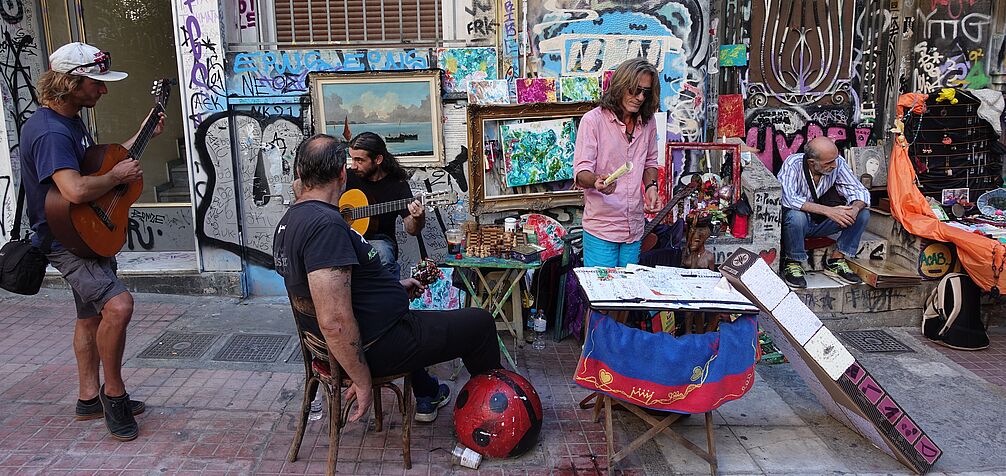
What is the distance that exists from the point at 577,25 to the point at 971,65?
12.6 ft

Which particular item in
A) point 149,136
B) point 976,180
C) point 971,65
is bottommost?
point 976,180

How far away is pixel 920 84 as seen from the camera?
6121 millimetres

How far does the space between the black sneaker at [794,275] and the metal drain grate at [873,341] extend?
50 cm

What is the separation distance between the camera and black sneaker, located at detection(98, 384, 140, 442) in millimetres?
3344

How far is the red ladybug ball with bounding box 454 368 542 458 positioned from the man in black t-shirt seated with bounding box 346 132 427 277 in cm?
140

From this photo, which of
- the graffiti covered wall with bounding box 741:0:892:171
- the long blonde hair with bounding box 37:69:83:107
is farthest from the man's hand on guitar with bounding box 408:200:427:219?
the graffiti covered wall with bounding box 741:0:892:171

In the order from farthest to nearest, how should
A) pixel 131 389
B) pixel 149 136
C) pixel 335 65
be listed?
pixel 335 65 → pixel 131 389 → pixel 149 136

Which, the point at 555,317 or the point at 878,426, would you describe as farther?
the point at 555,317

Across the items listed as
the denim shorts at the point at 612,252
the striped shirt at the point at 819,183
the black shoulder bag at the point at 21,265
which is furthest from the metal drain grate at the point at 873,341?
the black shoulder bag at the point at 21,265

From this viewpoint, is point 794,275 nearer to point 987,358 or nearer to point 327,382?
point 987,358

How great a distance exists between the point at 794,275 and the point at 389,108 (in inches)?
141

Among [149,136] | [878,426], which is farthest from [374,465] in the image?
[878,426]

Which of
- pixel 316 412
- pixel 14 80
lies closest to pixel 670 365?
pixel 316 412

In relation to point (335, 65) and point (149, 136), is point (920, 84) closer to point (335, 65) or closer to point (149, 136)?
point (335, 65)
